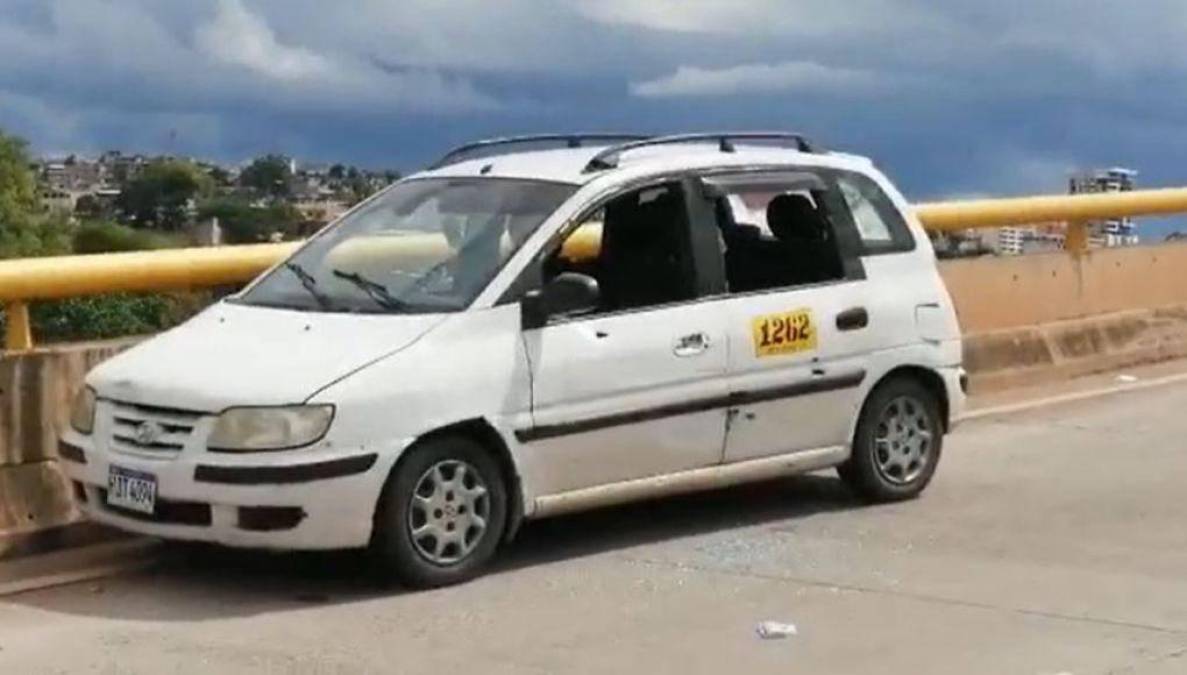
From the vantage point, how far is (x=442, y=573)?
9.20m

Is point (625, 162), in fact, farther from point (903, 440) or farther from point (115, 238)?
point (115, 238)

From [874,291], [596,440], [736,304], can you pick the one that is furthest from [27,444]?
[874,291]

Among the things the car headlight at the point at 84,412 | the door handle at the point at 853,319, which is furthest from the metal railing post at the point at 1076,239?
the car headlight at the point at 84,412

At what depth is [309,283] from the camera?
991 cm

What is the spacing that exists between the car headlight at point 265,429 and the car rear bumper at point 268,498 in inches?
1.5

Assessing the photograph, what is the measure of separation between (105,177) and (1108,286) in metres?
7.62

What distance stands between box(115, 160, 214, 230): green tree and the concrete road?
9.44 ft

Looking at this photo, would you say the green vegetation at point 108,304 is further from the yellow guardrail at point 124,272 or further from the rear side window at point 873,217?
the rear side window at point 873,217

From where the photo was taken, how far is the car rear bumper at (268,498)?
8.73 metres

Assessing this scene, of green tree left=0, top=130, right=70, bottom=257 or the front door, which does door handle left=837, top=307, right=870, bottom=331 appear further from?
green tree left=0, top=130, right=70, bottom=257

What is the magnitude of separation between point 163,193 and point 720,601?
4.68 m

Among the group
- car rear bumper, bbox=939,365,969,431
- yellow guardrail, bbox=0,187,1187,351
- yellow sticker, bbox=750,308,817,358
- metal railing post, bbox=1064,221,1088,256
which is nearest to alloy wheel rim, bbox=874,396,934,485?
car rear bumper, bbox=939,365,969,431

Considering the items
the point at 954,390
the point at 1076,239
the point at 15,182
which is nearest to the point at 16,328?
the point at 954,390

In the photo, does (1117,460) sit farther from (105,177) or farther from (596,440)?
→ (105,177)
